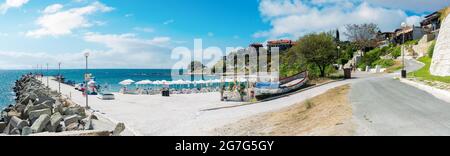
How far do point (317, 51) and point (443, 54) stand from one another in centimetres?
1630

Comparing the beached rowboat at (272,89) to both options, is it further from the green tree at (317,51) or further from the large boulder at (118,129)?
the large boulder at (118,129)

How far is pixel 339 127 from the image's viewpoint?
1161 cm

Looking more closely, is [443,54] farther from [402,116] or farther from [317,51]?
[402,116]

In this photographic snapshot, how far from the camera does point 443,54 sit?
28438 millimetres

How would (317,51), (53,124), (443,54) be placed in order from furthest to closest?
(317,51) < (443,54) < (53,124)

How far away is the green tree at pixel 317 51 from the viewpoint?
4331cm

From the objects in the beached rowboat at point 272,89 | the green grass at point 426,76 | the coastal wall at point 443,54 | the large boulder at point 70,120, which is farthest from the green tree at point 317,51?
the large boulder at point 70,120

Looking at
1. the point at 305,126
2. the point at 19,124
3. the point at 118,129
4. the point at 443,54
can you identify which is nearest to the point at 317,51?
the point at 443,54

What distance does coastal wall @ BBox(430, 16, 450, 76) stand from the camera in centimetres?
2741

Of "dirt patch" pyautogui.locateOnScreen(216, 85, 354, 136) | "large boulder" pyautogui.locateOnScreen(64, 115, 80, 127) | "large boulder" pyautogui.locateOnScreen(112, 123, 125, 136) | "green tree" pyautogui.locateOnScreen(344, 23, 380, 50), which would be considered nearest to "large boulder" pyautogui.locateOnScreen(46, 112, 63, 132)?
"large boulder" pyautogui.locateOnScreen(64, 115, 80, 127)
